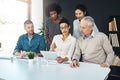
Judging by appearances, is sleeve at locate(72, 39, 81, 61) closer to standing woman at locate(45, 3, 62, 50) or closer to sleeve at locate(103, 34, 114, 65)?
sleeve at locate(103, 34, 114, 65)

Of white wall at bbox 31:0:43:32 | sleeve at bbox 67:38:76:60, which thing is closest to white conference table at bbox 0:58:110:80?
sleeve at bbox 67:38:76:60

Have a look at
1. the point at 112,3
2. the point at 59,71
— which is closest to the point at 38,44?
the point at 59,71

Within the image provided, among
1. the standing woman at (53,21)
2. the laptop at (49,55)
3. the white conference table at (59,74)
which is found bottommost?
the white conference table at (59,74)

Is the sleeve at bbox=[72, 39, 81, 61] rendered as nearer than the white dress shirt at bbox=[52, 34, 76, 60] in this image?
Yes

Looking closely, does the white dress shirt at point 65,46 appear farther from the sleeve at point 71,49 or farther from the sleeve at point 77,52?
the sleeve at point 77,52


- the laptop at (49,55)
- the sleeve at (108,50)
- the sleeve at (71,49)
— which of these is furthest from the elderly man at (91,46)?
the laptop at (49,55)

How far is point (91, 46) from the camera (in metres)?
2.85

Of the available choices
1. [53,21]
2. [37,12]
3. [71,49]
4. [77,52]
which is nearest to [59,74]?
[77,52]

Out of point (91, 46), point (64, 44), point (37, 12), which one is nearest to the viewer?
point (91, 46)

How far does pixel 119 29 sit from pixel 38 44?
1.88m

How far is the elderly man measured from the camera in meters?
2.75

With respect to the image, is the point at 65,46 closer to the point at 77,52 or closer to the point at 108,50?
the point at 77,52

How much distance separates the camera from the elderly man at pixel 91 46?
2750mm

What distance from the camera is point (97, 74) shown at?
2.08 meters
